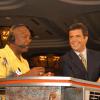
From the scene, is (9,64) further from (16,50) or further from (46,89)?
(46,89)

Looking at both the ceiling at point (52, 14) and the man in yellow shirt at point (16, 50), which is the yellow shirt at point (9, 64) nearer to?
the man in yellow shirt at point (16, 50)

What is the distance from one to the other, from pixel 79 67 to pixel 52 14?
8.47 metres

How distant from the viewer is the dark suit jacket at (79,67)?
225cm

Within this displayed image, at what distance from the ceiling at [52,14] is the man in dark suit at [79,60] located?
710 cm

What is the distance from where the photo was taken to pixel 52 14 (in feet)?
34.9

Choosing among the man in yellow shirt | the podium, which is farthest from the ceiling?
the podium

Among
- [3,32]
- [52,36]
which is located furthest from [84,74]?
[52,36]

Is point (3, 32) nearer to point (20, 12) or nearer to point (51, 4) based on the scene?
point (20, 12)

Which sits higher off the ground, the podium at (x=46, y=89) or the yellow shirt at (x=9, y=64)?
the yellow shirt at (x=9, y=64)

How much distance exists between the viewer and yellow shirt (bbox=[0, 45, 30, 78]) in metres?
2.13

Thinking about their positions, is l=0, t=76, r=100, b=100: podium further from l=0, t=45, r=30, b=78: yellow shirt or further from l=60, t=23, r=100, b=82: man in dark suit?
l=60, t=23, r=100, b=82: man in dark suit

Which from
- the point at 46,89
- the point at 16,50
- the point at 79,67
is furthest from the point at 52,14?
the point at 46,89

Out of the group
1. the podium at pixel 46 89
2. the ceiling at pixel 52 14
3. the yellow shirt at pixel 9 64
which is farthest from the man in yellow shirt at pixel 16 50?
the ceiling at pixel 52 14

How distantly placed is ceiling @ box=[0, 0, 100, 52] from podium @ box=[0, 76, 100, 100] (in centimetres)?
758
